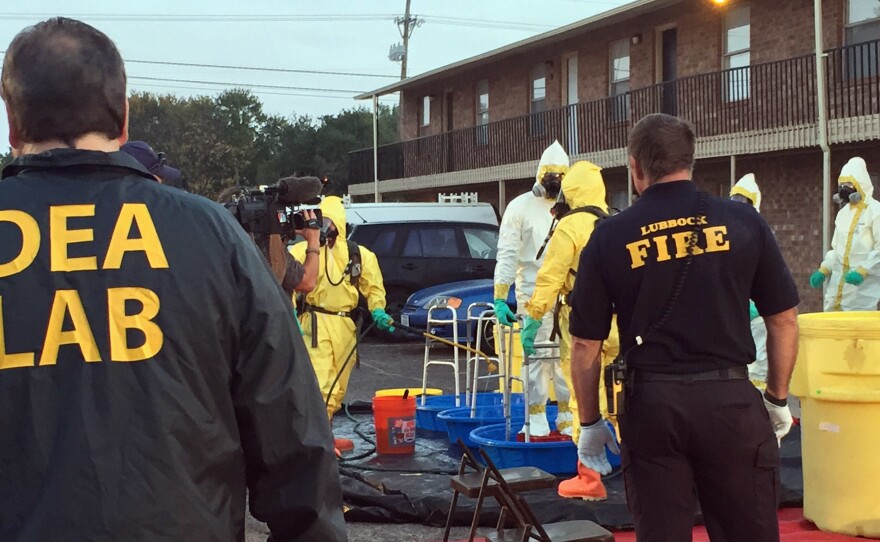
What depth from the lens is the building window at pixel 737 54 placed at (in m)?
18.5

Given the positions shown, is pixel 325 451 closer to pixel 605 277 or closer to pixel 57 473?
pixel 57 473

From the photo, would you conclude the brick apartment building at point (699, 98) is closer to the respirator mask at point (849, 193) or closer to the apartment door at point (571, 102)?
the apartment door at point (571, 102)

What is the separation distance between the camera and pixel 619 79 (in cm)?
2238

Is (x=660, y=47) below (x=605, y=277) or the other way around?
the other way around

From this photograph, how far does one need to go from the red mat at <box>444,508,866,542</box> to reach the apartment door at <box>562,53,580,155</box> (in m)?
16.8

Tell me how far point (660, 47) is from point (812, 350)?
16.3m

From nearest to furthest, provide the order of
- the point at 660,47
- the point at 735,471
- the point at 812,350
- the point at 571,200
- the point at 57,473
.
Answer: the point at 57,473
the point at 735,471
the point at 812,350
the point at 571,200
the point at 660,47

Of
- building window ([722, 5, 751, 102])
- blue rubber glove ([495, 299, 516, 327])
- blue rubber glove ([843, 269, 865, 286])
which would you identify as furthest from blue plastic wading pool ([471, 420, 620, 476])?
building window ([722, 5, 751, 102])

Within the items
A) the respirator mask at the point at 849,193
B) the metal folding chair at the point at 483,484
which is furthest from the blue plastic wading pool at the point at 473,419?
the respirator mask at the point at 849,193

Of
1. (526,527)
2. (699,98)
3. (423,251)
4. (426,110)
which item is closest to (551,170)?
(526,527)

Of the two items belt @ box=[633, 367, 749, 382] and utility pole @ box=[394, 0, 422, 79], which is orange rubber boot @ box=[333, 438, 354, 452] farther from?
utility pole @ box=[394, 0, 422, 79]

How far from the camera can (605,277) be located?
3721 mm

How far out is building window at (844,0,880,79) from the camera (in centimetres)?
1623

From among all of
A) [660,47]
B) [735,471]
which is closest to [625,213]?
[735,471]
